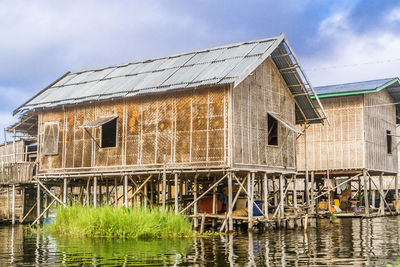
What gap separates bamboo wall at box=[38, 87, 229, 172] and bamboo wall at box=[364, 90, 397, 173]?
467 inches

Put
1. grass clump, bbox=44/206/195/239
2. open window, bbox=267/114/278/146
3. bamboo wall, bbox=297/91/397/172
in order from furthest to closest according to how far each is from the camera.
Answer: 1. bamboo wall, bbox=297/91/397/172
2. open window, bbox=267/114/278/146
3. grass clump, bbox=44/206/195/239

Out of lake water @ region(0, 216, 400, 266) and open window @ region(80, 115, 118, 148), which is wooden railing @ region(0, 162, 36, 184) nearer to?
open window @ region(80, 115, 118, 148)

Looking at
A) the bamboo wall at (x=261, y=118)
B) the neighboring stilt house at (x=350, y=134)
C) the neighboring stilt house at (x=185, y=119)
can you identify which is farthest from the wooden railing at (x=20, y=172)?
the neighboring stilt house at (x=350, y=134)

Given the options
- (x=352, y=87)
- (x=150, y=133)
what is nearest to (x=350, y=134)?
(x=352, y=87)

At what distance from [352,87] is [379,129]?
10.3ft

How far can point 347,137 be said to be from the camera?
2958 centimetres

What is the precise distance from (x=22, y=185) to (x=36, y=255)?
15333mm

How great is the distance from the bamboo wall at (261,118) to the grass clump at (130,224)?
3313mm

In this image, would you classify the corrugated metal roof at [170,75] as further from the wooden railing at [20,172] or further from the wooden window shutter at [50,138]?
the wooden railing at [20,172]

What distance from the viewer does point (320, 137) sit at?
30375 millimetres

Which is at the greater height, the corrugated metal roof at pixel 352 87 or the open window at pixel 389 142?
the corrugated metal roof at pixel 352 87

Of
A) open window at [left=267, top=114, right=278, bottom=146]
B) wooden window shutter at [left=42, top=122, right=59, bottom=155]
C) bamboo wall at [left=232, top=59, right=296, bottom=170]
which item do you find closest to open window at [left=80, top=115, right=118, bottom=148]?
wooden window shutter at [left=42, top=122, right=59, bottom=155]

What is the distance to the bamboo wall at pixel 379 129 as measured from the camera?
29.7 metres

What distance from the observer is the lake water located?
12664 millimetres
